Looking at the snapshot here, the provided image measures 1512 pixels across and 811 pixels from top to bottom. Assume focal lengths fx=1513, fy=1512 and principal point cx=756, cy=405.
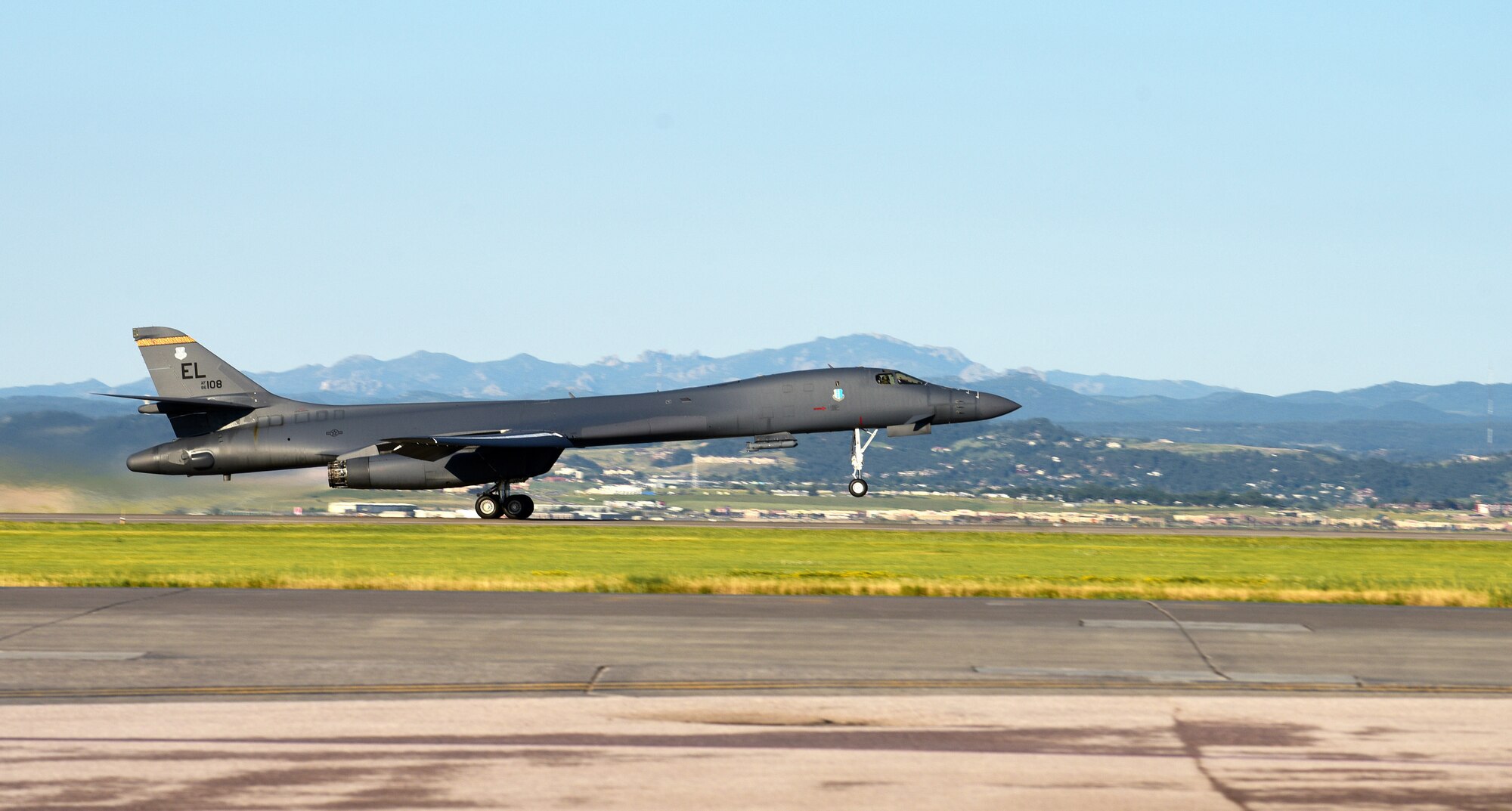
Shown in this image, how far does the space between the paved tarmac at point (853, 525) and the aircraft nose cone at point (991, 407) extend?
370 centimetres

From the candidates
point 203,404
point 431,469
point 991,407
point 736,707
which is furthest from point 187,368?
point 736,707

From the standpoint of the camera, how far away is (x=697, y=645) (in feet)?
56.7

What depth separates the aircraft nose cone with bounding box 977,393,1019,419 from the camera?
48.8 m

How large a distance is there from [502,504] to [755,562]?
19.3 metres

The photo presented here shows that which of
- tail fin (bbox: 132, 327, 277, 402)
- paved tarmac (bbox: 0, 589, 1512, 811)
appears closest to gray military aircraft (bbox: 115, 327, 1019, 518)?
tail fin (bbox: 132, 327, 277, 402)

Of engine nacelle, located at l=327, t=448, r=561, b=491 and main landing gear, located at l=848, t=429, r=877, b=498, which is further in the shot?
engine nacelle, located at l=327, t=448, r=561, b=491

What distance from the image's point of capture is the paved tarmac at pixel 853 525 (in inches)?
1725

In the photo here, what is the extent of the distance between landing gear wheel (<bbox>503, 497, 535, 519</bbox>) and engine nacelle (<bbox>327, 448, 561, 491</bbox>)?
1.47 meters

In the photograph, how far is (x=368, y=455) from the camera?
155 feet

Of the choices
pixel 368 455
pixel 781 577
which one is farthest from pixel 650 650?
pixel 368 455

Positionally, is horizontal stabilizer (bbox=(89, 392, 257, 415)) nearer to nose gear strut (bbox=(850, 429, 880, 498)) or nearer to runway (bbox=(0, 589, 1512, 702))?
nose gear strut (bbox=(850, 429, 880, 498))

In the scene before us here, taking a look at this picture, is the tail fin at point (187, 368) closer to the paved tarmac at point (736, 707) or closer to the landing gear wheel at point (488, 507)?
the landing gear wheel at point (488, 507)

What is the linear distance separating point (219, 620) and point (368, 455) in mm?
28904

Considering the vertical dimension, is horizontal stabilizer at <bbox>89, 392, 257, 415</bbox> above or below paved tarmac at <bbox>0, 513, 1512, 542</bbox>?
above
